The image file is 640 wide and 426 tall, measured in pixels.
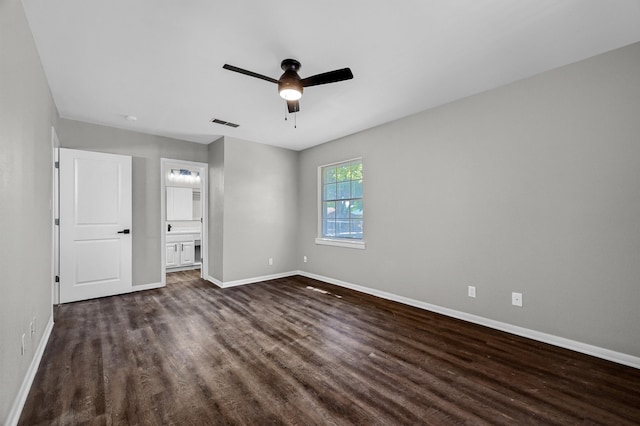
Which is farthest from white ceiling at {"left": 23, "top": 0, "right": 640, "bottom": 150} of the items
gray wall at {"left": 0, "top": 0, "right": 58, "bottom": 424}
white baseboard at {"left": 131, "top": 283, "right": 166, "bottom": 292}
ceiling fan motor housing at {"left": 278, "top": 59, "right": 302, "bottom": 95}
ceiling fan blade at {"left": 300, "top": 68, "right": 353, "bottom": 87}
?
white baseboard at {"left": 131, "top": 283, "right": 166, "bottom": 292}

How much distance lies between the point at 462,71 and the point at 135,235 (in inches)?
199

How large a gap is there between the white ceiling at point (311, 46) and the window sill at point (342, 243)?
211 centimetres

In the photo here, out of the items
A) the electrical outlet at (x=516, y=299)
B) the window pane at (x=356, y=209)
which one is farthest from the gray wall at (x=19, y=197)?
the electrical outlet at (x=516, y=299)

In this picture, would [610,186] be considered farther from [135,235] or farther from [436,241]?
[135,235]

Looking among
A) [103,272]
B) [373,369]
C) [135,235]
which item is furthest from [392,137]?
[103,272]

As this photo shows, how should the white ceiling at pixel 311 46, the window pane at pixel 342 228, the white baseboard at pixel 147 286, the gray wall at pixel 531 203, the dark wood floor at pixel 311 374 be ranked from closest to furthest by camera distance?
the dark wood floor at pixel 311 374 → the white ceiling at pixel 311 46 → the gray wall at pixel 531 203 → the white baseboard at pixel 147 286 → the window pane at pixel 342 228

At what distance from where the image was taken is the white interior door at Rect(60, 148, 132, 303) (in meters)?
3.88

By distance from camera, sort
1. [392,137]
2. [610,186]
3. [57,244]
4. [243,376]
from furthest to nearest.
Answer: [392,137], [57,244], [610,186], [243,376]

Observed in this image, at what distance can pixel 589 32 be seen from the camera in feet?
7.08

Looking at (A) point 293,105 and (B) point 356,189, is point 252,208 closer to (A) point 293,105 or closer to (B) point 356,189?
(B) point 356,189

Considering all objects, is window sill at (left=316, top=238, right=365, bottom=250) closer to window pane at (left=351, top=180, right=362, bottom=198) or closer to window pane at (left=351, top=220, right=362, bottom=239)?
window pane at (left=351, top=220, right=362, bottom=239)

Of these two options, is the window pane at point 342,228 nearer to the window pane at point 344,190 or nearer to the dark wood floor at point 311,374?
the window pane at point 344,190

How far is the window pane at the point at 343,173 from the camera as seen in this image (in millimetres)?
A: 4909

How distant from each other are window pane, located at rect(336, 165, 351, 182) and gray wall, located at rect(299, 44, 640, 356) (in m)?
0.91
